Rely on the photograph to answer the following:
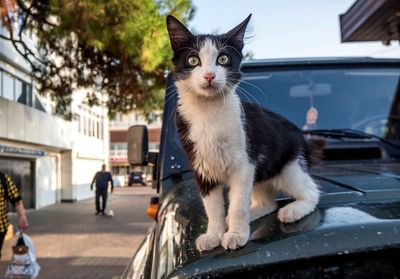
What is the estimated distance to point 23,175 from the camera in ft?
78.8

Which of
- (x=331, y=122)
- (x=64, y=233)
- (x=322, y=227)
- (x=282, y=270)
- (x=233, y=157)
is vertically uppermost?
(x=331, y=122)

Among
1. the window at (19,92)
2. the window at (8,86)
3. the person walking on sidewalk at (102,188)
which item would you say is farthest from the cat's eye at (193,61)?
the window at (19,92)

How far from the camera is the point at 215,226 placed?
1641mm

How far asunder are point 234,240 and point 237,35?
695 mm

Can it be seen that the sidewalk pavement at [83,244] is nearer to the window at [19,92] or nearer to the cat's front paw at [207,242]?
the window at [19,92]

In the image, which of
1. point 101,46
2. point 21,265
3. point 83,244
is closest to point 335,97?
point 21,265

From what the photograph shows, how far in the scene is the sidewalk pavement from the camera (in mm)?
9266

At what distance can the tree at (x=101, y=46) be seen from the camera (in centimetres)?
1073

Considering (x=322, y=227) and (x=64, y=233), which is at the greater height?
(x=322, y=227)

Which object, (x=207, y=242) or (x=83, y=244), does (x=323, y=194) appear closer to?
(x=207, y=242)

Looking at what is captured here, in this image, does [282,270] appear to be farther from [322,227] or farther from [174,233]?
[174,233]

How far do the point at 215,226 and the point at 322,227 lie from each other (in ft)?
1.13

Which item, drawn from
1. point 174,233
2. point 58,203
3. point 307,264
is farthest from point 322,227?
point 58,203

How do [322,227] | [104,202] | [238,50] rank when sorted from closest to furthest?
[322,227], [238,50], [104,202]
